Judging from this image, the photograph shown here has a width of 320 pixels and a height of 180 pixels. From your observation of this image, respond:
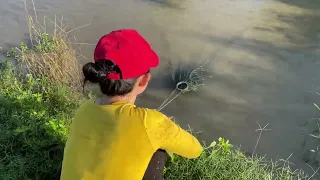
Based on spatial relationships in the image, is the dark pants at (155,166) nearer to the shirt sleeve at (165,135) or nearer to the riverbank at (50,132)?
the shirt sleeve at (165,135)

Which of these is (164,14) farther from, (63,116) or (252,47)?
(63,116)

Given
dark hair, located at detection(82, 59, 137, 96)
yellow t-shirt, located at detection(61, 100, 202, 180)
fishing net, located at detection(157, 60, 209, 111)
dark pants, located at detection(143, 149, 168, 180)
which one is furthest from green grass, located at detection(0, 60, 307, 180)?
fishing net, located at detection(157, 60, 209, 111)

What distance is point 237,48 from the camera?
16.3ft

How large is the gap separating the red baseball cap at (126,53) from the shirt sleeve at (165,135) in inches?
8.2

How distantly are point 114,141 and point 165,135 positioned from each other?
0.24 metres

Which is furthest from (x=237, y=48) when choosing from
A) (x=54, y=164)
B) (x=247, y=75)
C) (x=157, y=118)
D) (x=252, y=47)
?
(x=157, y=118)

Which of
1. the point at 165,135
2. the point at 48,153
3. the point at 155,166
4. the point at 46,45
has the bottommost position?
the point at 48,153

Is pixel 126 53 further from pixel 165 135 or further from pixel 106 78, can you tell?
pixel 165 135

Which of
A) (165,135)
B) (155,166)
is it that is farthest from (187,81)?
(165,135)

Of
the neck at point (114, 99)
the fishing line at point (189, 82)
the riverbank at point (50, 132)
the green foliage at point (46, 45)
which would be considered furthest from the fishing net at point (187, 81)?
the neck at point (114, 99)

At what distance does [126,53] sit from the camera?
1.75 m

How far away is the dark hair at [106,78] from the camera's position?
174cm

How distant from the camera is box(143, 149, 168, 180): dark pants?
204 centimetres

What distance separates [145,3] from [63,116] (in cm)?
334
